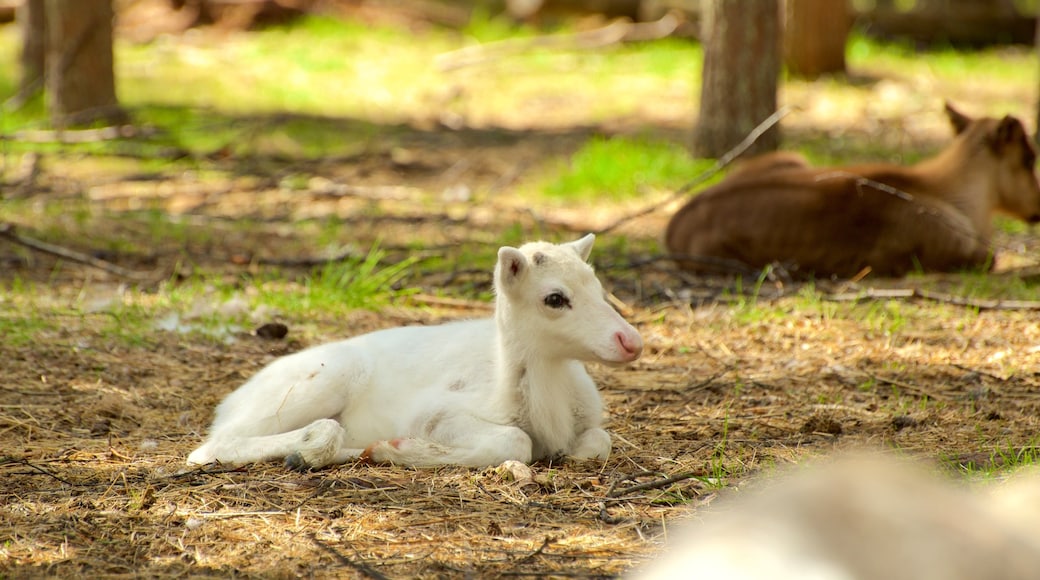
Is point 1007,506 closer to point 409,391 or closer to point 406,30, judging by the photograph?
point 409,391

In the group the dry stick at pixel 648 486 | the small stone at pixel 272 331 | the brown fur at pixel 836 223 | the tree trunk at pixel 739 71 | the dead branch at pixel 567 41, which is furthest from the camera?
the dead branch at pixel 567 41

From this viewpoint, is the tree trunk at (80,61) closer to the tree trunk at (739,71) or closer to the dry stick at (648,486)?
the tree trunk at (739,71)

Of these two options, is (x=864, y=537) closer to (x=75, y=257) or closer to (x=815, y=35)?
(x=75, y=257)

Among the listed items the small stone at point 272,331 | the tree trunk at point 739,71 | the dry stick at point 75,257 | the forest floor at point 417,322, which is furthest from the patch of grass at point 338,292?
the tree trunk at point 739,71

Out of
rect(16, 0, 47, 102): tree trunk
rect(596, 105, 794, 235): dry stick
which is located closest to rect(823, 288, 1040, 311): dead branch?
rect(596, 105, 794, 235): dry stick

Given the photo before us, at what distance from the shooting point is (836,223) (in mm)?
7312

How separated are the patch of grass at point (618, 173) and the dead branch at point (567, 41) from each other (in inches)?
218

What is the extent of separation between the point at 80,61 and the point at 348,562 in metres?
9.03

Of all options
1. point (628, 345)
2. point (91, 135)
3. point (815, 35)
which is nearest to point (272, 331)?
point (628, 345)

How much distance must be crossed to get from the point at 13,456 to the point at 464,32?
14.0 metres

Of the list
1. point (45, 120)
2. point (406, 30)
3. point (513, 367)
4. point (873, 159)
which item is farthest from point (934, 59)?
point (513, 367)

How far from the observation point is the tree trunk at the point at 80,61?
10734 mm

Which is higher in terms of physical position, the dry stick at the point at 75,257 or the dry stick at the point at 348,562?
the dry stick at the point at 348,562

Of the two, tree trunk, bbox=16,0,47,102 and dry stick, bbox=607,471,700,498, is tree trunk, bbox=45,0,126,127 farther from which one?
dry stick, bbox=607,471,700,498
